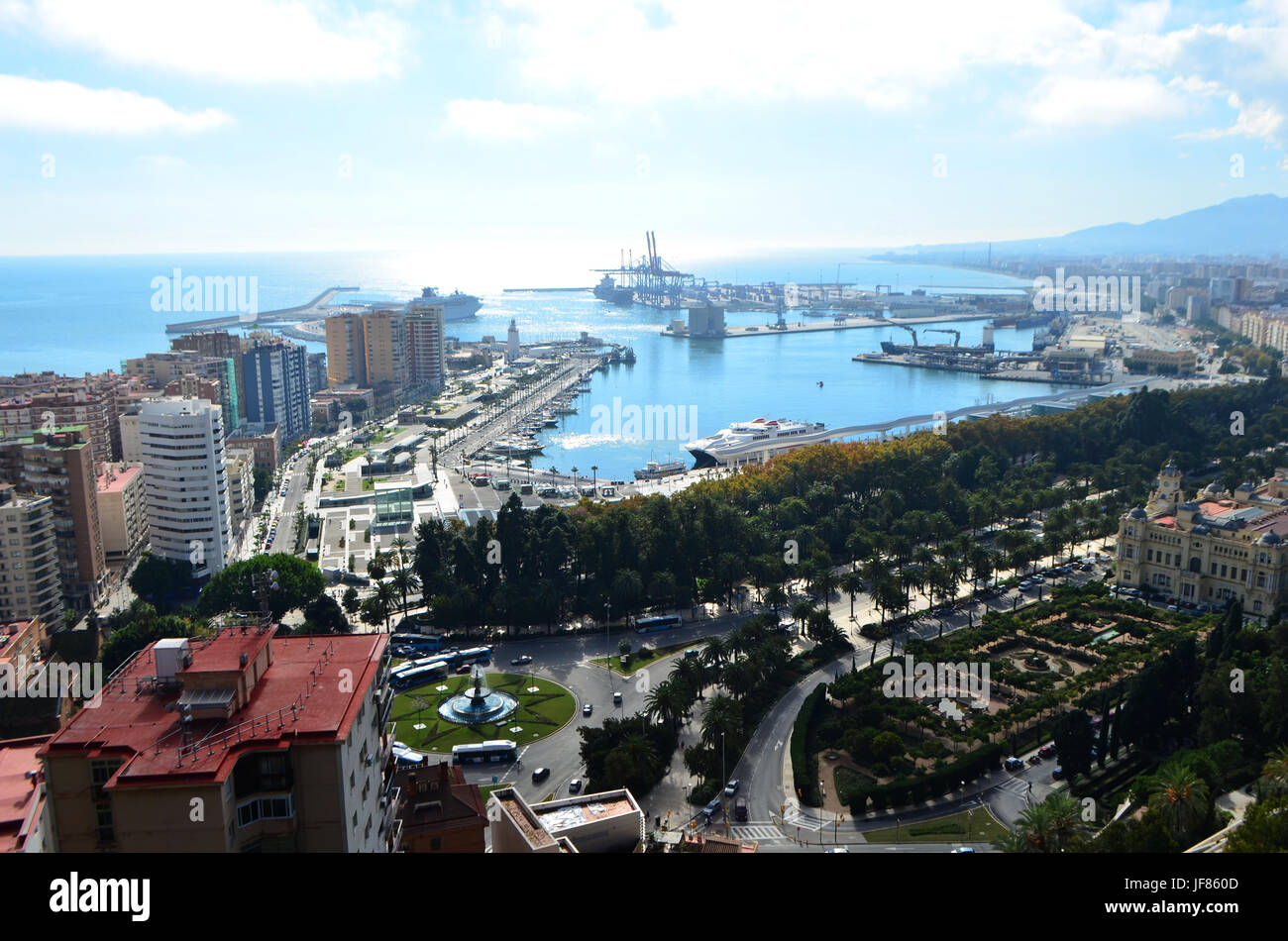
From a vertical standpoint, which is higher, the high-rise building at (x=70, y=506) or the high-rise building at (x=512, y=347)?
the high-rise building at (x=512, y=347)

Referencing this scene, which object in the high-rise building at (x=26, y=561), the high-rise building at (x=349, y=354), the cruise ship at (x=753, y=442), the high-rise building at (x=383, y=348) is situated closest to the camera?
the high-rise building at (x=26, y=561)

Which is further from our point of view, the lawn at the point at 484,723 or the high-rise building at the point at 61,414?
the high-rise building at the point at 61,414

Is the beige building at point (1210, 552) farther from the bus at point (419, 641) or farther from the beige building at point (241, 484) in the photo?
the beige building at point (241, 484)

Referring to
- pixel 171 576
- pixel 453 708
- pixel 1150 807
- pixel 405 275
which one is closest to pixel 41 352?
pixel 171 576

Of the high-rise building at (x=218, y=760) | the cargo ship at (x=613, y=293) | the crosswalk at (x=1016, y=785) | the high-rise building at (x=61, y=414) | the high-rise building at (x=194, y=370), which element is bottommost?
the crosswalk at (x=1016, y=785)

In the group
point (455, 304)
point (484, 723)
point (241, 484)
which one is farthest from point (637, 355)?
point (484, 723)

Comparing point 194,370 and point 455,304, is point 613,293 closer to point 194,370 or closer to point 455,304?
point 455,304

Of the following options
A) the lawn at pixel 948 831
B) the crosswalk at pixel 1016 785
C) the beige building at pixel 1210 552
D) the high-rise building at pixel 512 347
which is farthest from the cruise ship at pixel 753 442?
the high-rise building at pixel 512 347
